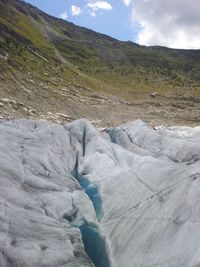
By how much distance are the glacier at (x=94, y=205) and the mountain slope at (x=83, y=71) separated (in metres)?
18.1

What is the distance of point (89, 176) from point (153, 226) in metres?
6.13

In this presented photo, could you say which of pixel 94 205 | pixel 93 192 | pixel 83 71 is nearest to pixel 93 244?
pixel 94 205

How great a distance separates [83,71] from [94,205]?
230ft

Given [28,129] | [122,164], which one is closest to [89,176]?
[122,164]

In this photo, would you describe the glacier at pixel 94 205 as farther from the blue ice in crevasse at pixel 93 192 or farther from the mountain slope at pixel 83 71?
the mountain slope at pixel 83 71

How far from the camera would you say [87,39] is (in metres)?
130

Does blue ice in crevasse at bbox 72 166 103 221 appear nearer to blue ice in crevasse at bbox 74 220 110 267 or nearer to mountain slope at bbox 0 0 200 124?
blue ice in crevasse at bbox 74 220 110 267

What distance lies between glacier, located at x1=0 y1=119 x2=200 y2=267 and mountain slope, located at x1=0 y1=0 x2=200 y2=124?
→ 1806cm

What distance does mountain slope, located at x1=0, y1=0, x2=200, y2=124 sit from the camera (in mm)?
47938

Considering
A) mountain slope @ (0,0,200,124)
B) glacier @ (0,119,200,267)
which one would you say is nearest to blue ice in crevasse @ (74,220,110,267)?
glacier @ (0,119,200,267)

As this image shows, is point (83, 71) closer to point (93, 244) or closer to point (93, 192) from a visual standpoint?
point (93, 192)

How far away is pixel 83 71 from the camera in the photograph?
85.1m

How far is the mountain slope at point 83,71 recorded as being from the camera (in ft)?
157

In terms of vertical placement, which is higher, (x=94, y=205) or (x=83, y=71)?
(x=83, y=71)
